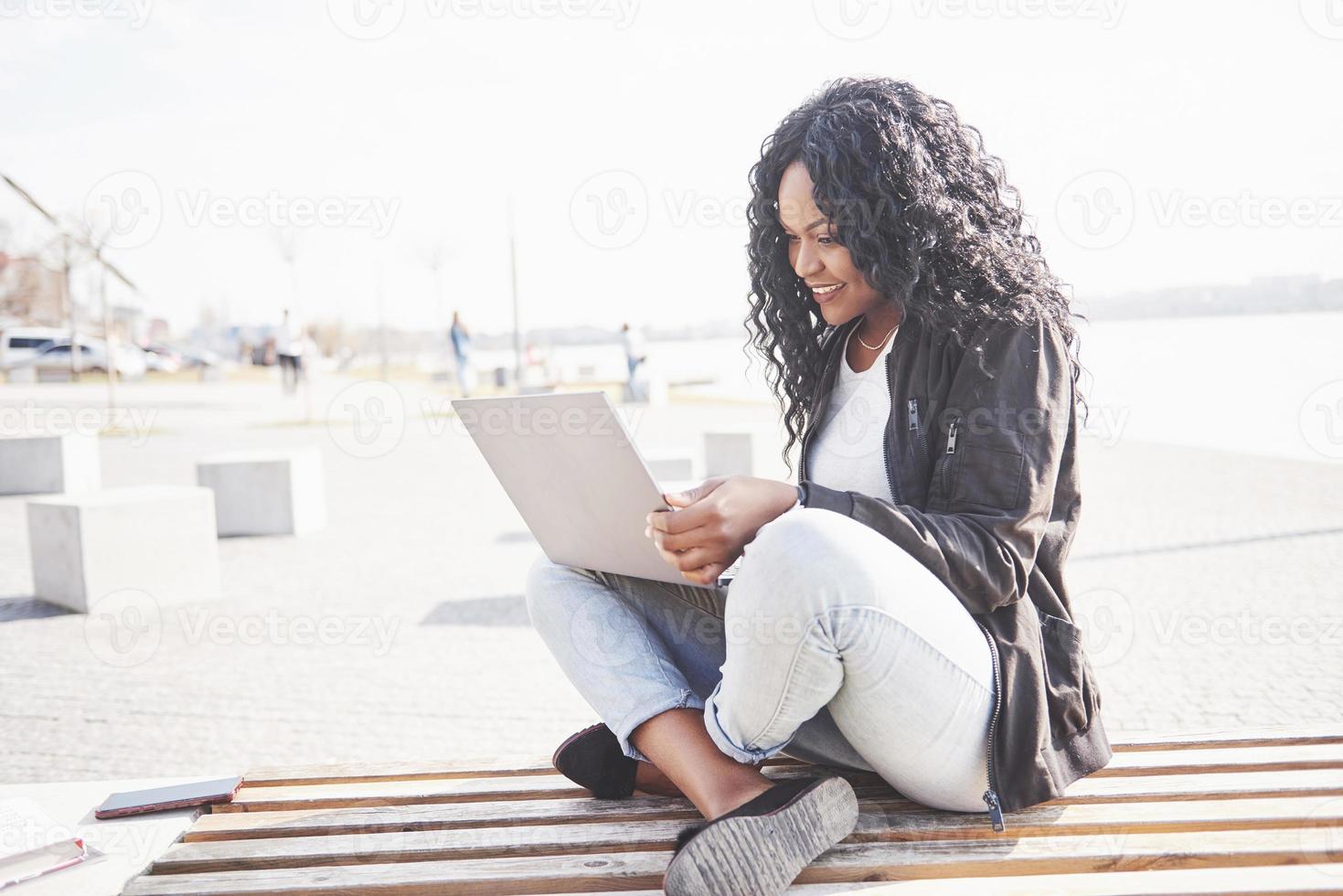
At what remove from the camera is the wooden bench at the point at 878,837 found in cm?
165

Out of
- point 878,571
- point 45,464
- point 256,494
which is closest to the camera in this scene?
point 878,571

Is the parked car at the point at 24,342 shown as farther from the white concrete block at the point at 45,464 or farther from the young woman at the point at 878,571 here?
the young woman at the point at 878,571

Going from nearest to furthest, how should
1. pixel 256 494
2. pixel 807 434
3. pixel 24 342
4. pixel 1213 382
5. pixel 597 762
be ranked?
1. pixel 597 762
2. pixel 807 434
3. pixel 256 494
4. pixel 1213 382
5. pixel 24 342

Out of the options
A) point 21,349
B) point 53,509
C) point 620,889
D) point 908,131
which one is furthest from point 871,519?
point 21,349

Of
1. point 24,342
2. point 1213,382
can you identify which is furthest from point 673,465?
point 24,342

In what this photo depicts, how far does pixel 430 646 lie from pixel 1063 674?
3499 mm

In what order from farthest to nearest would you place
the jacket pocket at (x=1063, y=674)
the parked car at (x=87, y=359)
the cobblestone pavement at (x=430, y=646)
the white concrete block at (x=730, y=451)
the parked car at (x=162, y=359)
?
the parked car at (x=162, y=359) < the parked car at (x=87, y=359) < the white concrete block at (x=730, y=451) < the cobblestone pavement at (x=430, y=646) < the jacket pocket at (x=1063, y=674)

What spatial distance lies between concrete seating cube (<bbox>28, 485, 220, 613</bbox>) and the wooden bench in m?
3.75

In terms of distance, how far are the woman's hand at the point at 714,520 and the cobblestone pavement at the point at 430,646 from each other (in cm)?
194

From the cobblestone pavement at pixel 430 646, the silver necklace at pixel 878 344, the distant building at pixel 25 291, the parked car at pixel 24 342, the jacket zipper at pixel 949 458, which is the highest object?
the distant building at pixel 25 291

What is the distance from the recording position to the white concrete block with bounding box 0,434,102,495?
9.61m

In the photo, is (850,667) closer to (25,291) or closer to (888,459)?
(888,459)


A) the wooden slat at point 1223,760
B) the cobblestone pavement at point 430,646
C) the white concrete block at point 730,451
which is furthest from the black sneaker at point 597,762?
the white concrete block at point 730,451

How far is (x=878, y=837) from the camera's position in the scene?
1.79m
